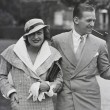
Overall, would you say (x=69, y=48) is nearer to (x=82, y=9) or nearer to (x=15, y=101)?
(x=82, y=9)

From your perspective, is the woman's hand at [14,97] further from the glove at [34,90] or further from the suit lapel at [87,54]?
the suit lapel at [87,54]

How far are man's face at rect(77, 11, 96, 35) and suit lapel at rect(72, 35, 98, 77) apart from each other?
5.7 inches

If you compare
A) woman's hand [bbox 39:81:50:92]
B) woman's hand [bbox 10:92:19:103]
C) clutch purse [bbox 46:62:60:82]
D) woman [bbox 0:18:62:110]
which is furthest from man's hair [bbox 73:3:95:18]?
woman's hand [bbox 10:92:19:103]

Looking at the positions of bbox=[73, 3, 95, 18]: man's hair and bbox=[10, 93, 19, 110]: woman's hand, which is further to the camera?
bbox=[73, 3, 95, 18]: man's hair

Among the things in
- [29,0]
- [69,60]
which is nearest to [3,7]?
[29,0]

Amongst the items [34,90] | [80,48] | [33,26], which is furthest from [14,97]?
[80,48]

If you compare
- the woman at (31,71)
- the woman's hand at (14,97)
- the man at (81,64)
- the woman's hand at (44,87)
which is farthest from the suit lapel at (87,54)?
the woman's hand at (14,97)

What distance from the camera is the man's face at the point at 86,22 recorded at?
4.16m

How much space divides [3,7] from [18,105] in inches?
1466

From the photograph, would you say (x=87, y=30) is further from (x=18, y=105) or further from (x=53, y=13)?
(x=53, y=13)

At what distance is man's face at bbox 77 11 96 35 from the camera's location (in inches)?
164

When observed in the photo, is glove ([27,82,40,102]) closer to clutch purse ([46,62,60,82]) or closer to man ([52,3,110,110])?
clutch purse ([46,62,60,82])

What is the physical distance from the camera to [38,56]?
4.02 m

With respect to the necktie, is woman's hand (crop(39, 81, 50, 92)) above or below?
below
